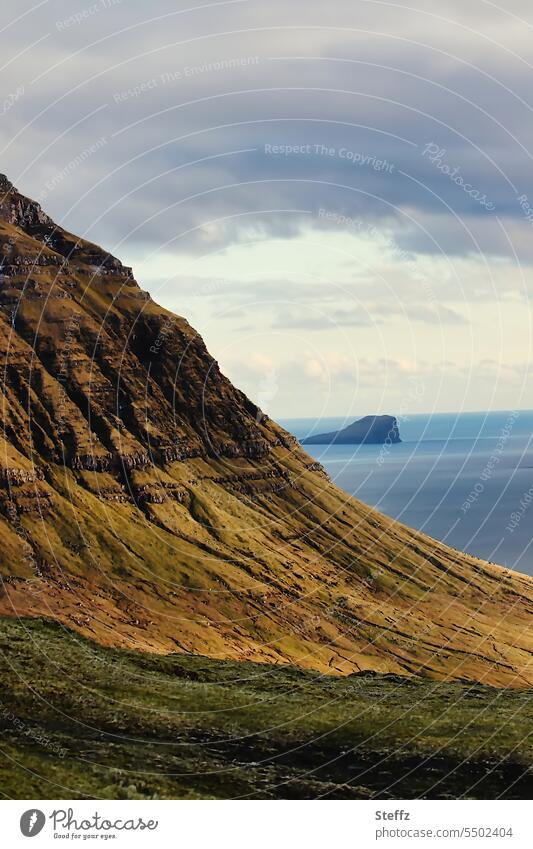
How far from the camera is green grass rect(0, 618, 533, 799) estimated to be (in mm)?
67312

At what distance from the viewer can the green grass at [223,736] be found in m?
67.3

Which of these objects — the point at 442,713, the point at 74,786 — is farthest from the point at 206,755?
the point at 442,713

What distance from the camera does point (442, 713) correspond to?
96625mm

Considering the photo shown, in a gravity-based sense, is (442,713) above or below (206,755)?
above

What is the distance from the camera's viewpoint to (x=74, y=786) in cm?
6284

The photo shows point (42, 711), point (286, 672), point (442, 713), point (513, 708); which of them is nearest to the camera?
point (42, 711)

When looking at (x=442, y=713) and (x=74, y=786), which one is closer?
(x=74, y=786)

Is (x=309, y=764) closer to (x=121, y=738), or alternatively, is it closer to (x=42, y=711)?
(x=121, y=738)

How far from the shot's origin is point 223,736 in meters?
79.6

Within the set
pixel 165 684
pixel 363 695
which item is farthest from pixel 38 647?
pixel 363 695

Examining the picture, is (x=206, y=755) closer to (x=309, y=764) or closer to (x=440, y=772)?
(x=309, y=764)
